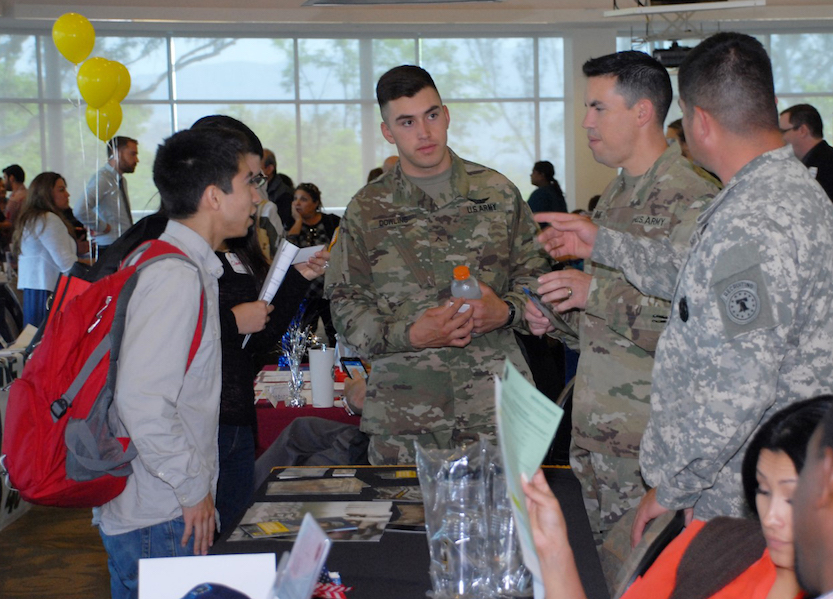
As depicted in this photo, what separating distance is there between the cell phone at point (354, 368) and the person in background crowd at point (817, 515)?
7.90ft

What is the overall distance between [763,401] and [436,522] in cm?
60

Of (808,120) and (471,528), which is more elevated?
(808,120)

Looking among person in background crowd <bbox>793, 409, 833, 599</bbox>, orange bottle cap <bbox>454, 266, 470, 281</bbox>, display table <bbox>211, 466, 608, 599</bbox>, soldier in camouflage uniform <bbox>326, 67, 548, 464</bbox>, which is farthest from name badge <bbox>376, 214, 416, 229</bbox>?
person in background crowd <bbox>793, 409, 833, 599</bbox>

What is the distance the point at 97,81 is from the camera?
555cm

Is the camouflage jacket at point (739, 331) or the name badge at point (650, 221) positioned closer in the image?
the camouflage jacket at point (739, 331)

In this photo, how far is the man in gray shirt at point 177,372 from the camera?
1733 millimetres

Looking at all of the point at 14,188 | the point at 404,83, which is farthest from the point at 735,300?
the point at 14,188

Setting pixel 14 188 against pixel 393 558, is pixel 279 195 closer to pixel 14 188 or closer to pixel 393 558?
pixel 14 188

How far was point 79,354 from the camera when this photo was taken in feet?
5.93

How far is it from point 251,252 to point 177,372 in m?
1.09

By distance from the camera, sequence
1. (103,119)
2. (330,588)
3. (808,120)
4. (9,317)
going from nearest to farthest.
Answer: (330,588), (808,120), (9,317), (103,119)

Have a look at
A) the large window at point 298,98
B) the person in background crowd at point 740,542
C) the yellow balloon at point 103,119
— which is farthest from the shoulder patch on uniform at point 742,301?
the large window at point 298,98

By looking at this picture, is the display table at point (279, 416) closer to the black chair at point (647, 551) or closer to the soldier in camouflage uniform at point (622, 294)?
the soldier in camouflage uniform at point (622, 294)

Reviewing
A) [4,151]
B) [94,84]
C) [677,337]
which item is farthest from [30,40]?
[677,337]
